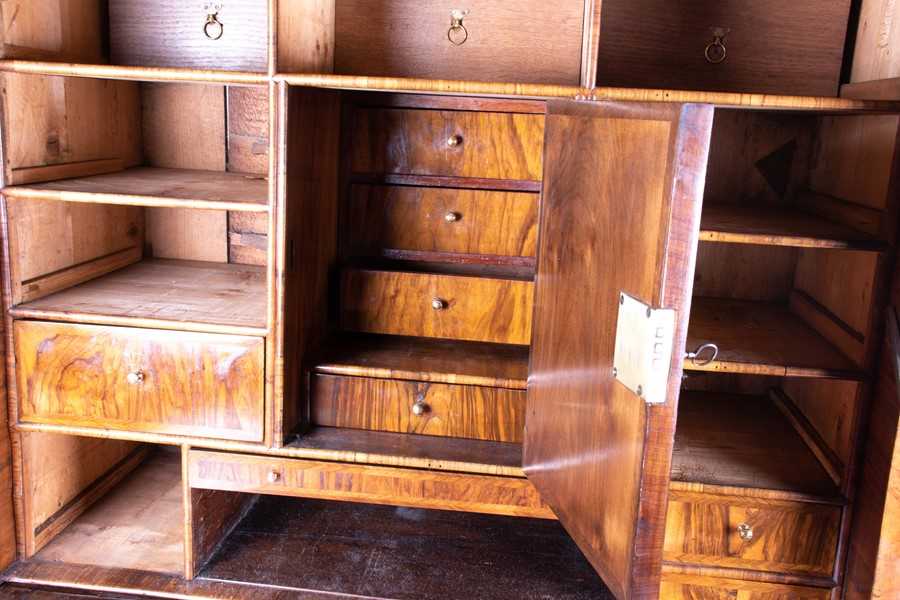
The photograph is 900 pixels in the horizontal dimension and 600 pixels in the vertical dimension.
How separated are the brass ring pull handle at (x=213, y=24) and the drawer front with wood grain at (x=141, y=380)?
2.84 ft

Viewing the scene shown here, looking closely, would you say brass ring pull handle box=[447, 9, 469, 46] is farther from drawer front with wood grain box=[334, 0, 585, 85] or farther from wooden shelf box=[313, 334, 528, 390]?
wooden shelf box=[313, 334, 528, 390]

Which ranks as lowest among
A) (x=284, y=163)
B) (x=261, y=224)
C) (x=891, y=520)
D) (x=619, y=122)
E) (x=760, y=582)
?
(x=760, y=582)

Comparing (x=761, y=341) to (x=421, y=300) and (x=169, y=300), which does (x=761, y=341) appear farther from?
(x=169, y=300)

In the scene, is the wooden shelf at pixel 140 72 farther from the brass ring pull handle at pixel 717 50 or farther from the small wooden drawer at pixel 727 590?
the small wooden drawer at pixel 727 590

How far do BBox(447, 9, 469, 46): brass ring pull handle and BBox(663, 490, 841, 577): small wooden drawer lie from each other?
1285mm

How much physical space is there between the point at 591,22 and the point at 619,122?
1.53ft

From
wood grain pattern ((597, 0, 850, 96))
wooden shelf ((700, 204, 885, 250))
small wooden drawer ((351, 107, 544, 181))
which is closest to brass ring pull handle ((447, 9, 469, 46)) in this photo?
small wooden drawer ((351, 107, 544, 181))

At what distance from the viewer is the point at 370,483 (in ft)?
6.75

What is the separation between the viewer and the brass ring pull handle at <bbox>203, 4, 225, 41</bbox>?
2.23 meters

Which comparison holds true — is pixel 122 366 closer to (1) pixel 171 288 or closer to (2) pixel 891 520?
(1) pixel 171 288

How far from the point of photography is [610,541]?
1.47 m

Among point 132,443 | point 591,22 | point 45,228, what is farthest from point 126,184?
point 591,22

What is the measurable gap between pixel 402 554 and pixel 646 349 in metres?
1.31

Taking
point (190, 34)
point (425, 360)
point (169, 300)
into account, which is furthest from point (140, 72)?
point (425, 360)
